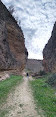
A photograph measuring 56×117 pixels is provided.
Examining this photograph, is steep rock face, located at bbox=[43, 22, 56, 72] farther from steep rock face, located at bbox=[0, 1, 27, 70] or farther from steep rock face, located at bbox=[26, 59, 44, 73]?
steep rock face, located at bbox=[26, 59, 44, 73]

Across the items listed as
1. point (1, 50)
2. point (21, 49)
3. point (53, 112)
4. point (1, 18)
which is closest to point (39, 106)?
point (53, 112)

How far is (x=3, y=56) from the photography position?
25.0m

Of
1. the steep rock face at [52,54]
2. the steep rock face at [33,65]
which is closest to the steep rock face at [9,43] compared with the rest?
the steep rock face at [52,54]

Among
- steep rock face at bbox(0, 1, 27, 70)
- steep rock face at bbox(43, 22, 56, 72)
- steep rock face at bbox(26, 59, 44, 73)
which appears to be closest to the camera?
steep rock face at bbox(0, 1, 27, 70)

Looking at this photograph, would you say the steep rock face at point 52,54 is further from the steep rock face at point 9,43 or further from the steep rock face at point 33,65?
the steep rock face at point 33,65

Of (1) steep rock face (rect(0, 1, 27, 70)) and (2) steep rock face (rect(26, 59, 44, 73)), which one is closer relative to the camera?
(1) steep rock face (rect(0, 1, 27, 70))

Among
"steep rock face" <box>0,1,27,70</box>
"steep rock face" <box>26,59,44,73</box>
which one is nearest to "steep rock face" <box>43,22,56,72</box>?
"steep rock face" <box>0,1,27,70</box>

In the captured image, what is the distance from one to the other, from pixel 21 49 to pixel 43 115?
1245 inches

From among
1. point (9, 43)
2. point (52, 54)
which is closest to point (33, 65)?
point (52, 54)

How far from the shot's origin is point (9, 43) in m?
33.0

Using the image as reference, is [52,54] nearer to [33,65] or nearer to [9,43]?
[9,43]

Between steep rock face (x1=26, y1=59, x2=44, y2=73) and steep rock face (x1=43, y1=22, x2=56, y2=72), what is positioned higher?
steep rock face (x1=43, y1=22, x2=56, y2=72)

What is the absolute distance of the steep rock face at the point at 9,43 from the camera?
2513 centimetres

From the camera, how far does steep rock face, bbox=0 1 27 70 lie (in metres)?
25.1
